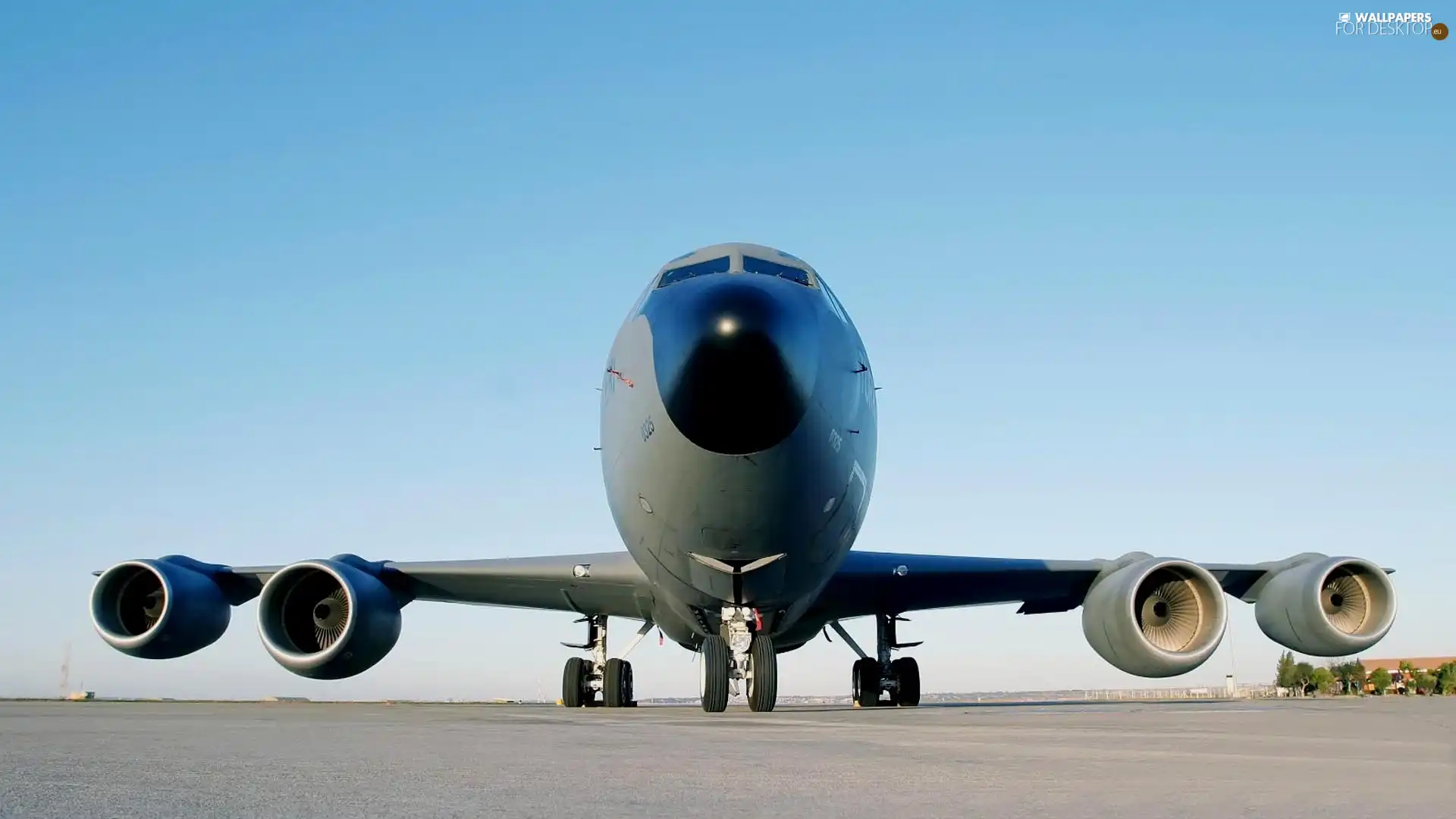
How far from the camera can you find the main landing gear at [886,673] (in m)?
18.1

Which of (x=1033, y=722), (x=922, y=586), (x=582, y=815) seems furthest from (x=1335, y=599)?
(x=582, y=815)

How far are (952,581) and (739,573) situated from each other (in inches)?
275

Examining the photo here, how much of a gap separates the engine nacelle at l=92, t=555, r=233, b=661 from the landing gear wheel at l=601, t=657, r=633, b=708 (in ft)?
19.4

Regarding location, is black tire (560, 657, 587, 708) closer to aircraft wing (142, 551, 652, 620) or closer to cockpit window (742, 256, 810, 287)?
aircraft wing (142, 551, 652, 620)

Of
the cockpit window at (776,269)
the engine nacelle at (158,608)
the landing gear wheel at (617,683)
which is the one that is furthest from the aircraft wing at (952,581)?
the engine nacelle at (158,608)

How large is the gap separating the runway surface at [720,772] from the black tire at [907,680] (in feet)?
36.3

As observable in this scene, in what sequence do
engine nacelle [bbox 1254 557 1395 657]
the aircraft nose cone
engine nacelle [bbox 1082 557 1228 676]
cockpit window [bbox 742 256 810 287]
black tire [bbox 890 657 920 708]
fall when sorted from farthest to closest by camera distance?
black tire [bbox 890 657 920 708]
engine nacelle [bbox 1254 557 1395 657]
engine nacelle [bbox 1082 557 1228 676]
cockpit window [bbox 742 256 810 287]
the aircraft nose cone

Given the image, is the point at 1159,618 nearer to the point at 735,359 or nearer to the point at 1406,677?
the point at 735,359

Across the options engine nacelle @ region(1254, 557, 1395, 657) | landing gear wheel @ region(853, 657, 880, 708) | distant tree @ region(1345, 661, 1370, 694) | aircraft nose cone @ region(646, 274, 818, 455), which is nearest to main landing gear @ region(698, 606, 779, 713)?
→ aircraft nose cone @ region(646, 274, 818, 455)

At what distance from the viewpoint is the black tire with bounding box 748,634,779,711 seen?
11398mm

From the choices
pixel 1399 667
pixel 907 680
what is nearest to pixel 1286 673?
pixel 1399 667

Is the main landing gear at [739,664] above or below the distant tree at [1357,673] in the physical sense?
above

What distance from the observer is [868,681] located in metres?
18.1

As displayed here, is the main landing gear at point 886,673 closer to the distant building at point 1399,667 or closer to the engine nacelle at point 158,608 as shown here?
the engine nacelle at point 158,608
